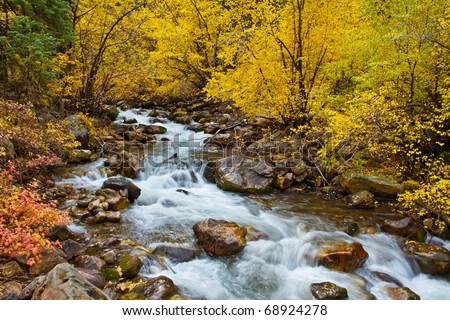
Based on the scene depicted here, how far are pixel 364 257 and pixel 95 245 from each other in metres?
5.54

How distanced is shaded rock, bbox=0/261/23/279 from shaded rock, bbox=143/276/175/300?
1967 mm

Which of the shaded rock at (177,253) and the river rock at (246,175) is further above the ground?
the river rock at (246,175)

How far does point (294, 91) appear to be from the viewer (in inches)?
421

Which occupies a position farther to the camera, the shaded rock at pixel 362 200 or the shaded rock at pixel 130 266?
the shaded rock at pixel 362 200

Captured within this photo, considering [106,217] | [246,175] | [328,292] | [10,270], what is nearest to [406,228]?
[328,292]

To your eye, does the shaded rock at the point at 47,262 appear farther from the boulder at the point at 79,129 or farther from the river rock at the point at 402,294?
the boulder at the point at 79,129

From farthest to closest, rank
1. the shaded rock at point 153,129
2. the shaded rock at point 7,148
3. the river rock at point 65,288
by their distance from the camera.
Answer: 1. the shaded rock at point 153,129
2. the shaded rock at point 7,148
3. the river rock at point 65,288

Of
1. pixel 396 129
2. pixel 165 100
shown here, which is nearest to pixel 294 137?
pixel 396 129

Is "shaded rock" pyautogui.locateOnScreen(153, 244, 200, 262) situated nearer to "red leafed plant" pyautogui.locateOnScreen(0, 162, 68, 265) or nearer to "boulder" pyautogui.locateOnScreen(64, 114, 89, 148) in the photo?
"red leafed plant" pyautogui.locateOnScreen(0, 162, 68, 265)

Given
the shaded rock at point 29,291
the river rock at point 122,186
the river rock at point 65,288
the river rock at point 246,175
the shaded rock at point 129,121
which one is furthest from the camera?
the shaded rock at point 129,121

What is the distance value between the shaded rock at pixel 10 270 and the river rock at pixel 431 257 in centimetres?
749

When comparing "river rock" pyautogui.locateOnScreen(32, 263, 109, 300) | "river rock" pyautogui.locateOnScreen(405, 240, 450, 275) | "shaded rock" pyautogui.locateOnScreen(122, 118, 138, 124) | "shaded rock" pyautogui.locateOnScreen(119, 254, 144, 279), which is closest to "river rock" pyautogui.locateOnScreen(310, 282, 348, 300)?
"river rock" pyautogui.locateOnScreen(405, 240, 450, 275)

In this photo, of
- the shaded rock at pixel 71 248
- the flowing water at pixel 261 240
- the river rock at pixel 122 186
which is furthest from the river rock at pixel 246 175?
the shaded rock at pixel 71 248

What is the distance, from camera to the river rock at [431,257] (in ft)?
19.9
